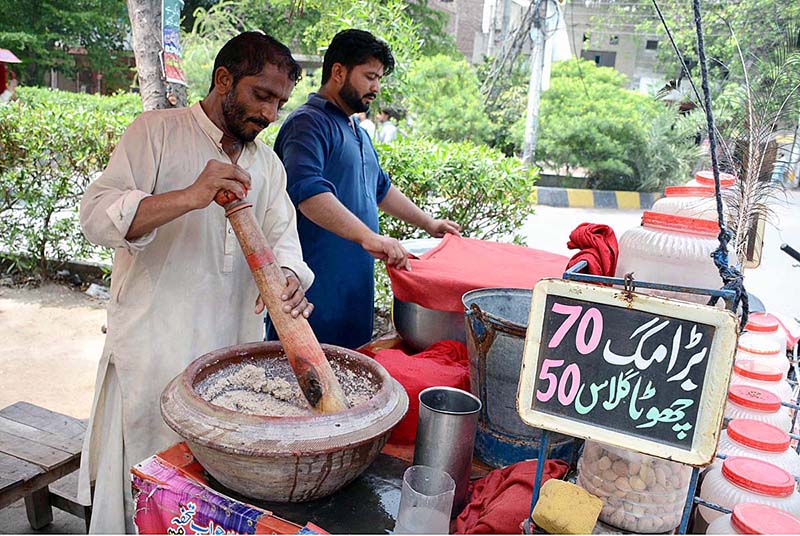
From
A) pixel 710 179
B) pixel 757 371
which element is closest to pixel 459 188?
pixel 710 179

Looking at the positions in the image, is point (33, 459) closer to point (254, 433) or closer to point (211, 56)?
point (254, 433)

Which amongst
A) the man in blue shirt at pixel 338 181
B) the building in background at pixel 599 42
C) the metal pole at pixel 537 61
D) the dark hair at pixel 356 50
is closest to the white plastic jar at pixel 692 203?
the man in blue shirt at pixel 338 181

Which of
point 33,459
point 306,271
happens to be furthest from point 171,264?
point 33,459

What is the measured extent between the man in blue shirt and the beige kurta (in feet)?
1.26

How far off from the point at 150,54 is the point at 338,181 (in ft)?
7.17

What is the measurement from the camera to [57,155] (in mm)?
5656

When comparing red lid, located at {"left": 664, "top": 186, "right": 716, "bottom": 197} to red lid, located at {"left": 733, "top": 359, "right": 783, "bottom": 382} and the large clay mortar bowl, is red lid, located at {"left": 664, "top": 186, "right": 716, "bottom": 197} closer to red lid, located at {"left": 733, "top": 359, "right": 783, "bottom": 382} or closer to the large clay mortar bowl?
red lid, located at {"left": 733, "top": 359, "right": 783, "bottom": 382}

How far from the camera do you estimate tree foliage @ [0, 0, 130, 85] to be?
46.9ft

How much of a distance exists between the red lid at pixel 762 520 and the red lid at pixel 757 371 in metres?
0.65

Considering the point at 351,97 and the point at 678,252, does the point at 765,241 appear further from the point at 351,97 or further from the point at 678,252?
the point at 678,252

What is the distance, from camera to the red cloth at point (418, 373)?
5.63ft

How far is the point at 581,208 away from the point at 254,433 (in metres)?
11.7

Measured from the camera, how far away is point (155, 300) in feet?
6.31

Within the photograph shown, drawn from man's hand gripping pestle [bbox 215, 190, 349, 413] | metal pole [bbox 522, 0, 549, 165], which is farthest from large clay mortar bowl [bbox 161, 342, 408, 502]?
metal pole [bbox 522, 0, 549, 165]
